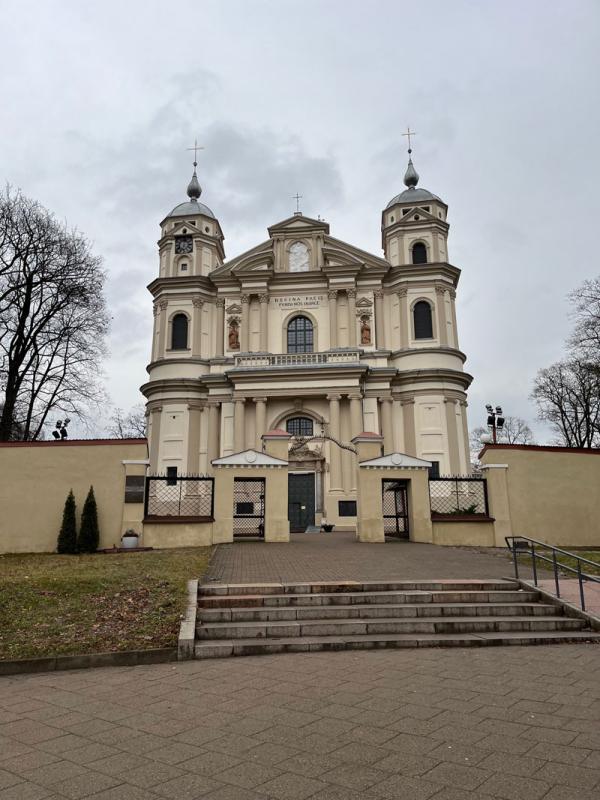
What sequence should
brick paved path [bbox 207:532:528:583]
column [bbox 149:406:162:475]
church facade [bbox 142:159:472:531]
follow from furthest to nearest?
column [bbox 149:406:162:475]
church facade [bbox 142:159:472:531]
brick paved path [bbox 207:532:528:583]

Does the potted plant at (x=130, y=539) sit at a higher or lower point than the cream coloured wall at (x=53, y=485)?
lower

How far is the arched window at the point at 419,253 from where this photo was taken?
3544 centimetres

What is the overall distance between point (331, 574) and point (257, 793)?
716 cm

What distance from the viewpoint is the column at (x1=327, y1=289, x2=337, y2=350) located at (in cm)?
3372

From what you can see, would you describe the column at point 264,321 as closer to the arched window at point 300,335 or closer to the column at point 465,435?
the arched window at point 300,335

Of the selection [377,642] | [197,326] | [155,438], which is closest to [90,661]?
[377,642]

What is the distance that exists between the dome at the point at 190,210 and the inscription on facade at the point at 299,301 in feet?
28.3

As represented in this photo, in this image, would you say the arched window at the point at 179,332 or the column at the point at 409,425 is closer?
the column at the point at 409,425

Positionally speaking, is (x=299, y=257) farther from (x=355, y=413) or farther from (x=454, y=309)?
(x=355, y=413)

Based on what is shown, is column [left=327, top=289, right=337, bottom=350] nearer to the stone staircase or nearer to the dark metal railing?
the dark metal railing

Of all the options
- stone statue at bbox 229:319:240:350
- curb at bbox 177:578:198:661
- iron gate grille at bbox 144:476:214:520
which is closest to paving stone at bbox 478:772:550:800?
curb at bbox 177:578:198:661

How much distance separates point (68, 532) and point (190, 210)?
1093 inches

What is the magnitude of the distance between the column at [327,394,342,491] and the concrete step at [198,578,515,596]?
63.5 feet

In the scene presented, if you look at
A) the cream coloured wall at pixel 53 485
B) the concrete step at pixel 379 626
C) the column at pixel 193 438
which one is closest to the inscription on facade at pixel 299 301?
the column at pixel 193 438
